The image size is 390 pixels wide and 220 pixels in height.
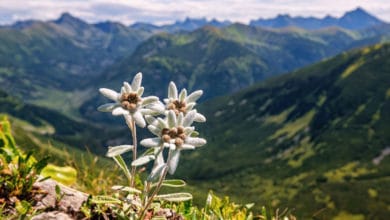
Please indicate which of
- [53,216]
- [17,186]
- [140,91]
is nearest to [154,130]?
[140,91]

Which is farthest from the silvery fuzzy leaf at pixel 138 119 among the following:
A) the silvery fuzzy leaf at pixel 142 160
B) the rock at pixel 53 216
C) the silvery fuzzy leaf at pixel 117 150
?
the rock at pixel 53 216

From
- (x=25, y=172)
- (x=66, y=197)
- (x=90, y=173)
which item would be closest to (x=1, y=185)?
(x=25, y=172)

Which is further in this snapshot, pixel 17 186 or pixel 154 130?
pixel 17 186

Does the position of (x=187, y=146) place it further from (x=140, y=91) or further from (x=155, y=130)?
(x=140, y=91)

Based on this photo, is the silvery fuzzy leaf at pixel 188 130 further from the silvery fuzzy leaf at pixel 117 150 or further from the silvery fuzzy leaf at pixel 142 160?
the silvery fuzzy leaf at pixel 117 150

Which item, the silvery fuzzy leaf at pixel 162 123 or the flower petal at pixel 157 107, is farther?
the flower petal at pixel 157 107

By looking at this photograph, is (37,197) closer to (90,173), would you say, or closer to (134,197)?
(134,197)
